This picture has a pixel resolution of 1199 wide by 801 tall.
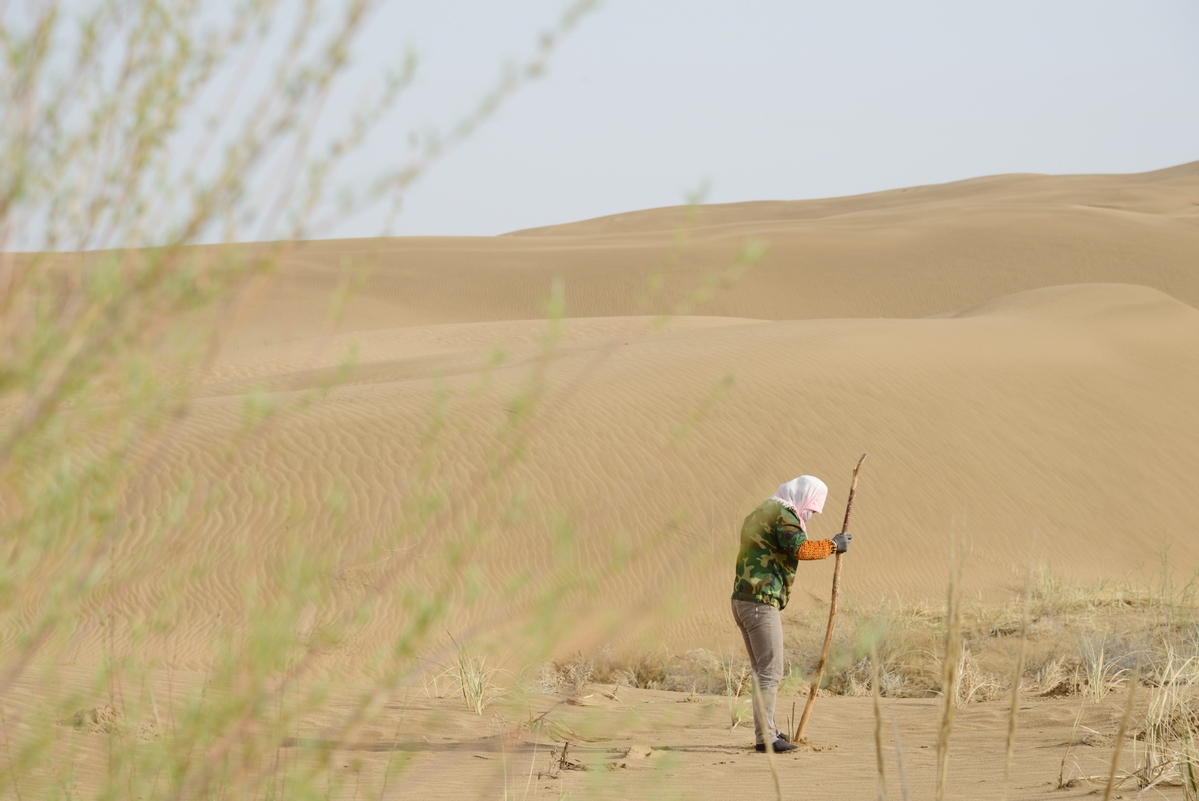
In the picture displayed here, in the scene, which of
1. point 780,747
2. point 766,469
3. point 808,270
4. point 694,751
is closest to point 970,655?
point 780,747

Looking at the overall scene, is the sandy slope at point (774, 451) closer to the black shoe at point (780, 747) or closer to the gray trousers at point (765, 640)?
the gray trousers at point (765, 640)

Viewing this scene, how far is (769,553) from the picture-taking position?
632cm

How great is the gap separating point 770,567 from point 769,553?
0.27ft

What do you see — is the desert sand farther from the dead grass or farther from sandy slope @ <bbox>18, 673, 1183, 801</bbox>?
the dead grass

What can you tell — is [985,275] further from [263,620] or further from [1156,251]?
[263,620]

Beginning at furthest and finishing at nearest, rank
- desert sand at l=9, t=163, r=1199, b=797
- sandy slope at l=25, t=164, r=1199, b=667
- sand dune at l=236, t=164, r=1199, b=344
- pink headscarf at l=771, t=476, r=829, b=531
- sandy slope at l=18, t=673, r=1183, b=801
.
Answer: sand dune at l=236, t=164, r=1199, b=344, sandy slope at l=25, t=164, r=1199, b=667, desert sand at l=9, t=163, r=1199, b=797, pink headscarf at l=771, t=476, r=829, b=531, sandy slope at l=18, t=673, r=1183, b=801

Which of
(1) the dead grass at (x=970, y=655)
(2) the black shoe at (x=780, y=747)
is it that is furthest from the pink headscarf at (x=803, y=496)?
(1) the dead grass at (x=970, y=655)

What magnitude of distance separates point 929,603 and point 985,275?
108ft

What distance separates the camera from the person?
20.2 ft

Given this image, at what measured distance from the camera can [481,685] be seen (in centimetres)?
744

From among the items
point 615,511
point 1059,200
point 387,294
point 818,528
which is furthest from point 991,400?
point 1059,200

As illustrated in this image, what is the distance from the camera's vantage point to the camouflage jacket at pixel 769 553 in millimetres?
6152

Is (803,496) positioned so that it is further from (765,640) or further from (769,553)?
(765,640)

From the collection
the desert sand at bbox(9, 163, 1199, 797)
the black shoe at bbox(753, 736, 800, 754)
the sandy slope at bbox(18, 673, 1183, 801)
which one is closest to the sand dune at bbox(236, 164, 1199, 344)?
the desert sand at bbox(9, 163, 1199, 797)
